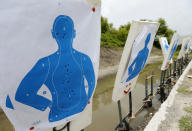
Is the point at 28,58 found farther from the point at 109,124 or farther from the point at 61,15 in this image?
the point at 109,124

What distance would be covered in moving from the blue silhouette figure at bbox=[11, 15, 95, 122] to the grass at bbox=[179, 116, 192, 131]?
54.4 inches

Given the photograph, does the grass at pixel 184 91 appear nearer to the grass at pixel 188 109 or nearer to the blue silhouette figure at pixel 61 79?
the grass at pixel 188 109

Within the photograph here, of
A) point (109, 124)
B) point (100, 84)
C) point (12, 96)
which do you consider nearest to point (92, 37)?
point (12, 96)

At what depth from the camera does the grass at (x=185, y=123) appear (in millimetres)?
1472

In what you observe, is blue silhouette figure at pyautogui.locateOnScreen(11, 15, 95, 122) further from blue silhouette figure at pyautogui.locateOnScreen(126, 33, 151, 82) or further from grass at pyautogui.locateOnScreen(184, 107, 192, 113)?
grass at pyautogui.locateOnScreen(184, 107, 192, 113)

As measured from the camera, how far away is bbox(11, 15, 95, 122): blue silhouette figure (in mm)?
547

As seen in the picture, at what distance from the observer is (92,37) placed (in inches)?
29.5

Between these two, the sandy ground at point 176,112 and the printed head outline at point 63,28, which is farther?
the sandy ground at point 176,112

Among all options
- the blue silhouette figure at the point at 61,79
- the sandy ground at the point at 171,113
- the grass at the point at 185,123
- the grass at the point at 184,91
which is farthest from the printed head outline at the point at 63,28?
the grass at the point at 184,91

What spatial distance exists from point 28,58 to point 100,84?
4.51 meters

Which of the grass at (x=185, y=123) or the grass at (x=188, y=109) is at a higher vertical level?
the grass at (x=185, y=123)

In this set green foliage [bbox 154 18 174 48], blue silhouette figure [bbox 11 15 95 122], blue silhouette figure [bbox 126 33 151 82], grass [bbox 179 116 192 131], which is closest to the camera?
blue silhouette figure [bbox 11 15 95 122]

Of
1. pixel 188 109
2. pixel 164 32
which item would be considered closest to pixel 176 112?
pixel 188 109

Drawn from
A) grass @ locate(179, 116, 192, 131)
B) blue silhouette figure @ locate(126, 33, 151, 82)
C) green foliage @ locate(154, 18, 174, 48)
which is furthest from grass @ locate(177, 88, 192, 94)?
green foliage @ locate(154, 18, 174, 48)
